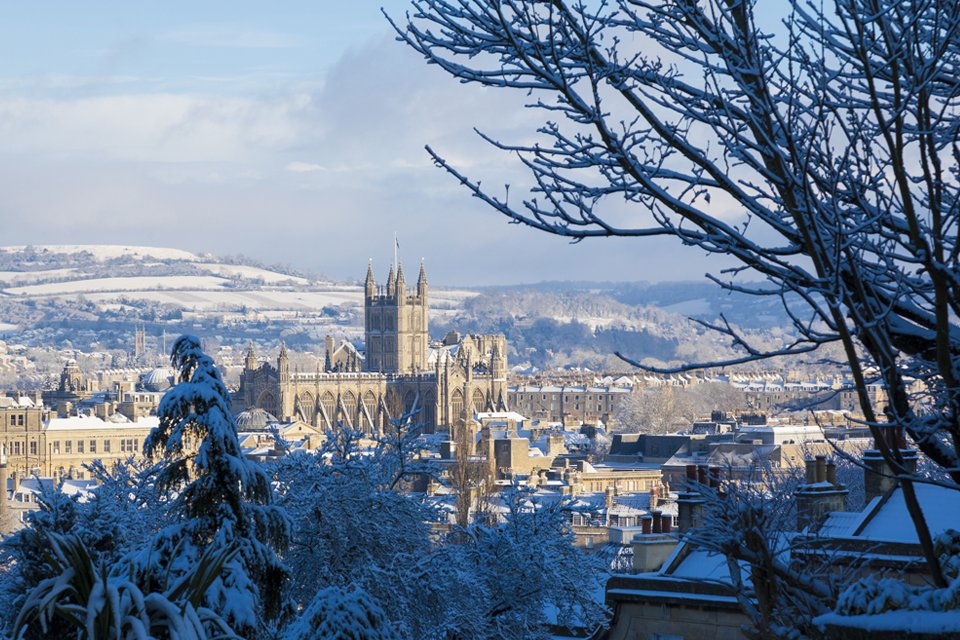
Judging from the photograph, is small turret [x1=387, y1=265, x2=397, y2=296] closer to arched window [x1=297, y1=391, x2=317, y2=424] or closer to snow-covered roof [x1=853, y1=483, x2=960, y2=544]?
arched window [x1=297, y1=391, x2=317, y2=424]

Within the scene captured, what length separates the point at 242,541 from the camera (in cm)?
1325

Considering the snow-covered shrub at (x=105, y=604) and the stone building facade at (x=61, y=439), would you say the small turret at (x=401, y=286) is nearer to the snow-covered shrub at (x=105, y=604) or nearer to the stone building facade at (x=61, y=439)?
the stone building facade at (x=61, y=439)

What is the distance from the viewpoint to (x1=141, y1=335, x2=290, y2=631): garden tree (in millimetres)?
13531

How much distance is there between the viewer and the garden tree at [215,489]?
13.5 metres

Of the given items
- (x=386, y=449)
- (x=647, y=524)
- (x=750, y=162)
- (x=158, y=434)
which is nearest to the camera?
(x=750, y=162)

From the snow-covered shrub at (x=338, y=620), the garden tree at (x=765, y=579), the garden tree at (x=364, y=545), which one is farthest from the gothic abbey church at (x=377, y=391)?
the garden tree at (x=765, y=579)

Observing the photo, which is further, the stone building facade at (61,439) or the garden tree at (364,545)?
the stone building facade at (61,439)

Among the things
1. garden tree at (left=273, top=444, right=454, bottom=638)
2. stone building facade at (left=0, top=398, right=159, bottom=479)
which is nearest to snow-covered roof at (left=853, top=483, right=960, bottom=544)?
garden tree at (left=273, top=444, right=454, bottom=638)

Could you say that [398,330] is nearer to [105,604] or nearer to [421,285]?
[421,285]

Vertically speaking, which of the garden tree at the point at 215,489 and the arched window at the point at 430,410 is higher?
the garden tree at the point at 215,489

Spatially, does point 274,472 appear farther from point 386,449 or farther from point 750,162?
point 750,162

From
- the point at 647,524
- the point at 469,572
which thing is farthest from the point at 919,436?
the point at 647,524

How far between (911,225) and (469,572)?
12645 millimetres

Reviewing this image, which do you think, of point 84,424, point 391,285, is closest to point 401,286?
point 391,285
